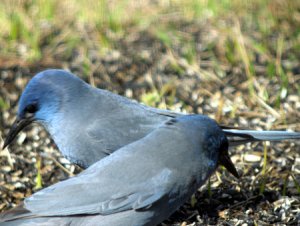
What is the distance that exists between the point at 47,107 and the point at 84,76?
4.69ft

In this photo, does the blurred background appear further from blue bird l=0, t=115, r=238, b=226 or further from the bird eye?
blue bird l=0, t=115, r=238, b=226

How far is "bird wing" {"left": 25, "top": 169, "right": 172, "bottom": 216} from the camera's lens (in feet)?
10.3

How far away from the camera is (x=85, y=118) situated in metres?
3.69

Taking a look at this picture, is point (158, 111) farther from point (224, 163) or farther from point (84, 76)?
point (84, 76)

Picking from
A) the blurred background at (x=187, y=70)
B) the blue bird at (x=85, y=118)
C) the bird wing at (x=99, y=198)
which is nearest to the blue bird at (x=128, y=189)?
the bird wing at (x=99, y=198)

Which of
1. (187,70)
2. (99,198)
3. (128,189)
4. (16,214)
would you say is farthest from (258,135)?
(187,70)

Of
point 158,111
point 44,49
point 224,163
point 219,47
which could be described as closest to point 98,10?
point 44,49

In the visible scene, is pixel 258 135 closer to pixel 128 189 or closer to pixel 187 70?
pixel 128 189

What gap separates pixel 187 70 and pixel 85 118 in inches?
69.5

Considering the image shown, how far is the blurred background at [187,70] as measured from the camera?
3.97m

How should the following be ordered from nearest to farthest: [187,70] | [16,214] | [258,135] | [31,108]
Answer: [16,214], [258,135], [31,108], [187,70]

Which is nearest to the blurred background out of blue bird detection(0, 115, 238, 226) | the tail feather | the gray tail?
the gray tail

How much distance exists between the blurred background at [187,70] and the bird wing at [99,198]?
1.98 ft

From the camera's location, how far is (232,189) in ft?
13.1
